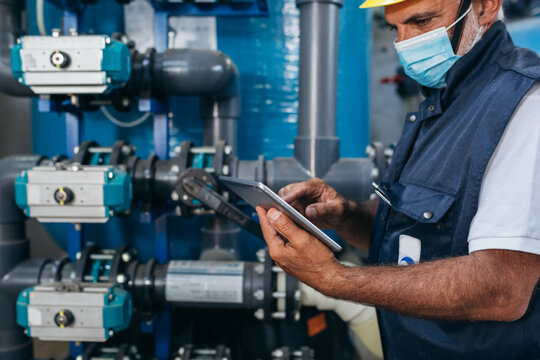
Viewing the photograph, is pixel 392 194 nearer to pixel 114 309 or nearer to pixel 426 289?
pixel 426 289

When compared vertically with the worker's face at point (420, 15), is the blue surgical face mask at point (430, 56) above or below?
below

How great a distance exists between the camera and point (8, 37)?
4.18ft

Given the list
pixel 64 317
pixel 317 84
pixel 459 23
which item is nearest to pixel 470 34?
pixel 459 23

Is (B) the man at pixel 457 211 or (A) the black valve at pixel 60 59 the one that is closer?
(B) the man at pixel 457 211

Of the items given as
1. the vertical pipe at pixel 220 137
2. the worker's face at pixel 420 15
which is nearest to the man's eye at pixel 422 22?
the worker's face at pixel 420 15

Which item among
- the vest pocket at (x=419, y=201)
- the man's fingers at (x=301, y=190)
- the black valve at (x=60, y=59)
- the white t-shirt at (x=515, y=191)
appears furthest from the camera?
the black valve at (x=60, y=59)

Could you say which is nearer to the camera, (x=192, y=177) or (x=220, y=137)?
(x=192, y=177)

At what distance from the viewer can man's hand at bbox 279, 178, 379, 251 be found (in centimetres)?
90

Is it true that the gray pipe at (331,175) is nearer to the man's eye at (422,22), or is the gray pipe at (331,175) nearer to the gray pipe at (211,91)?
the gray pipe at (211,91)

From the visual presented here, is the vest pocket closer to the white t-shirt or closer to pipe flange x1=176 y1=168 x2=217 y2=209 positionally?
the white t-shirt

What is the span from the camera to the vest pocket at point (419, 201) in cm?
68

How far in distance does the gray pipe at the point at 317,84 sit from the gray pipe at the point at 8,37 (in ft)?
2.77

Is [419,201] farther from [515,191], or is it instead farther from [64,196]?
[64,196]

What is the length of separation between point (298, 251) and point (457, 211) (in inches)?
10.3
